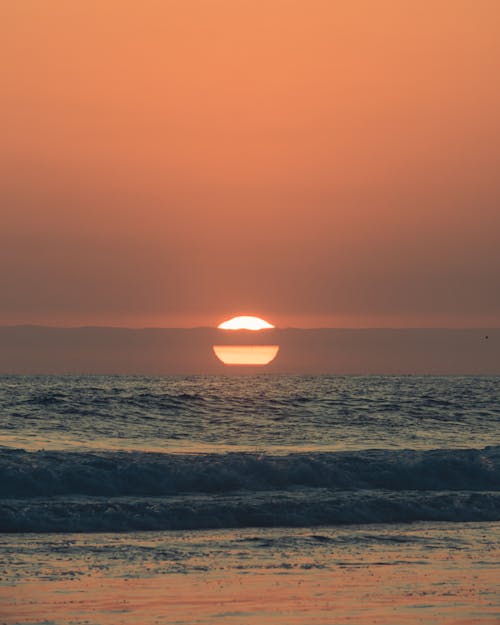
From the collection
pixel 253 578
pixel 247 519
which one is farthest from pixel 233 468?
pixel 253 578

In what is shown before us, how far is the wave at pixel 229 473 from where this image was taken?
23.9 m

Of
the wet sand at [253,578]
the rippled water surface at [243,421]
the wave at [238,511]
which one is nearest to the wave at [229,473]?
the wave at [238,511]

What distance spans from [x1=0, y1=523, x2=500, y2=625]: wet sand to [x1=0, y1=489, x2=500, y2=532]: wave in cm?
89

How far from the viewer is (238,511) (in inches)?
803

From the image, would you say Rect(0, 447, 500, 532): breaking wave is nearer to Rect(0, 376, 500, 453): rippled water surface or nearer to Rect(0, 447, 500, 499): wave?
Rect(0, 447, 500, 499): wave

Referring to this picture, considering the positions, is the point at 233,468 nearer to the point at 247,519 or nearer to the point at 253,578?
the point at 247,519

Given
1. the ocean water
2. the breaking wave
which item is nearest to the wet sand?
the breaking wave

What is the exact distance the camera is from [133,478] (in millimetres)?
24625

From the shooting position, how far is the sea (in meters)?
13.5

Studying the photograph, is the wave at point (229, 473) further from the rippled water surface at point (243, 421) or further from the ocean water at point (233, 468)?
the rippled water surface at point (243, 421)

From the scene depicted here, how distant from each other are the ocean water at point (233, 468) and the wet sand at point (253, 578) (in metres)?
1.53

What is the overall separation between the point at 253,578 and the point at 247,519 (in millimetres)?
5438

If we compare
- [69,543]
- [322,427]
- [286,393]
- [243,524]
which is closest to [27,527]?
[69,543]

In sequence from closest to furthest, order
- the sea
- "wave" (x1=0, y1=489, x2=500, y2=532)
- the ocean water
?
the sea
"wave" (x1=0, y1=489, x2=500, y2=532)
the ocean water
